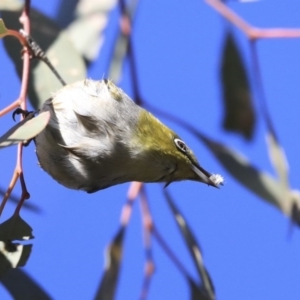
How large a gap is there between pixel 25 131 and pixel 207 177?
0.45 metres

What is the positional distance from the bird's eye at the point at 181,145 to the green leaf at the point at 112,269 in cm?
29

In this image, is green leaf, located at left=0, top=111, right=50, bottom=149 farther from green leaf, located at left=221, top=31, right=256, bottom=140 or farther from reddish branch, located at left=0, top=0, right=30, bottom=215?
green leaf, located at left=221, top=31, right=256, bottom=140

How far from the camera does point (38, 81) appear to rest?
176 cm

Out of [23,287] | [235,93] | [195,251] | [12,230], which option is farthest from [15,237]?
[235,93]

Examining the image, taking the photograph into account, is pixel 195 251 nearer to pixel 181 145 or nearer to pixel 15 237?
pixel 181 145

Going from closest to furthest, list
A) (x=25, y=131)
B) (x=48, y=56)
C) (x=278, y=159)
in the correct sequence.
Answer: (x=25, y=131) → (x=278, y=159) → (x=48, y=56)

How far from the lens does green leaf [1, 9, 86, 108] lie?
68.3 inches

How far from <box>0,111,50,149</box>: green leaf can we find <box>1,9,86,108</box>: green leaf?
1.33ft

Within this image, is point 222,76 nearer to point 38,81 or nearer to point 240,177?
point 240,177

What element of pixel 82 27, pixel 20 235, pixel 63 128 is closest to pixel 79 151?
pixel 63 128

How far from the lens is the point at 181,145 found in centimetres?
163

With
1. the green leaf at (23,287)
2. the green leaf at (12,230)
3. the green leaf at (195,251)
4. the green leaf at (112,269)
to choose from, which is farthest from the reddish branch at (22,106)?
the green leaf at (195,251)

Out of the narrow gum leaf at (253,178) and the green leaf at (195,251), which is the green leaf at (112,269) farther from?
the narrow gum leaf at (253,178)

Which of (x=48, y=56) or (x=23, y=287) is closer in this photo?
(x=23, y=287)
